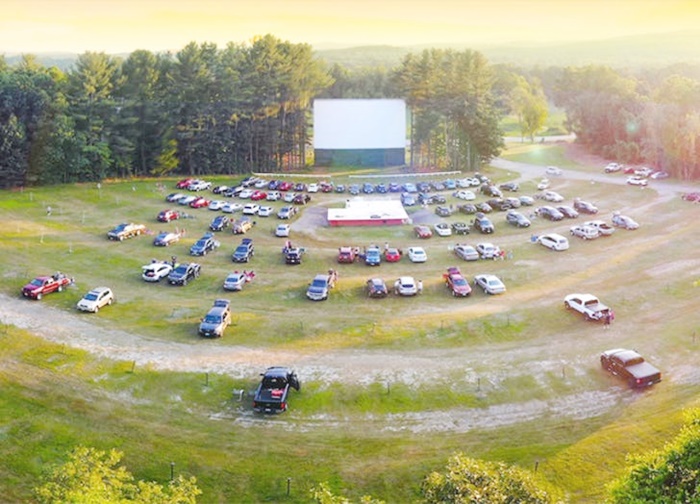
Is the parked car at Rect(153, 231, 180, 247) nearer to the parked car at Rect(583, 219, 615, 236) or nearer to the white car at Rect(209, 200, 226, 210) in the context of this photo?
the white car at Rect(209, 200, 226, 210)

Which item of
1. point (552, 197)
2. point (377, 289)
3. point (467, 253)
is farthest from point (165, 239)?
point (552, 197)

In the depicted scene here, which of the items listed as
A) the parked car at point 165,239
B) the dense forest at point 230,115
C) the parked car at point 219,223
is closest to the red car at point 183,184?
the dense forest at point 230,115

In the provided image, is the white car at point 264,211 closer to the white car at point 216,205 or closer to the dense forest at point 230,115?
the white car at point 216,205

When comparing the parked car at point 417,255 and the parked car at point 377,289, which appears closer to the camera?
the parked car at point 377,289

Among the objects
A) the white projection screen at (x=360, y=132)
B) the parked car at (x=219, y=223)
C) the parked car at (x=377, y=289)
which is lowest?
the parked car at (x=377, y=289)

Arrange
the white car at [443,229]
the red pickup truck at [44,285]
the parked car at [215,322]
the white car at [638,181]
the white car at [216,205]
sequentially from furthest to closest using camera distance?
1. the white car at [638,181]
2. the white car at [216,205]
3. the white car at [443,229]
4. the red pickup truck at [44,285]
5. the parked car at [215,322]

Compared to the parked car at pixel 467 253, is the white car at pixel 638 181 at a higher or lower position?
higher
